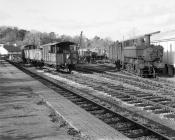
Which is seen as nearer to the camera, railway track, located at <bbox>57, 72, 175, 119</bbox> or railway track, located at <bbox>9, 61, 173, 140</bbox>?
railway track, located at <bbox>9, 61, 173, 140</bbox>

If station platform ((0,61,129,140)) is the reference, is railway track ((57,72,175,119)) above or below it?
below

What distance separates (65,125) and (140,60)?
16.6m

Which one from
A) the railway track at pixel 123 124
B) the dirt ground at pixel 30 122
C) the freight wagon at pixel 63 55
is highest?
the freight wagon at pixel 63 55

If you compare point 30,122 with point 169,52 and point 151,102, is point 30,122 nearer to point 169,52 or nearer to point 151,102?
point 151,102

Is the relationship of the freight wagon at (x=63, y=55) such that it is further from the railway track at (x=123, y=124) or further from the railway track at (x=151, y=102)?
the railway track at (x=123, y=124)

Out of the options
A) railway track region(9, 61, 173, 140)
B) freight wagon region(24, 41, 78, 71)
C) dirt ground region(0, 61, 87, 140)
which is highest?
freight wagon region(24, 41, 78, 71)

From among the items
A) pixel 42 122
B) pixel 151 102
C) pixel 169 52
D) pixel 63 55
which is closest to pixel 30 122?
pixel 42 122

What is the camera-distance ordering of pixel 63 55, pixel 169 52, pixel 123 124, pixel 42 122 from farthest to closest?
pixel 63 55 → pixel 169 52 → pixel 42 122 → pixel 123 124

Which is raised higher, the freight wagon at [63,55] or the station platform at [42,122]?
the freight wagon at [63,55]

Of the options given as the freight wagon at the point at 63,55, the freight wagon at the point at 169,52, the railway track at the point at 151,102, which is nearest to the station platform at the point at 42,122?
the railway track at the point at 151,102

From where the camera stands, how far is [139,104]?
11711mm

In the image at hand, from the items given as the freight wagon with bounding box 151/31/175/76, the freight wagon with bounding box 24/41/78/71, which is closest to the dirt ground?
the freight wagon with bounding box 151/31/175/76

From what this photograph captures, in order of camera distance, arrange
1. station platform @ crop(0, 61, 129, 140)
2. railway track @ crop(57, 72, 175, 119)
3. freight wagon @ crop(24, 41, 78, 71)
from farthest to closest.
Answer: freight wagon @ crop(24, 41, 78, 71)
railway track @ crop(57, 72, 175, 119)
station platform @ crop(0, 61, 129, 140)

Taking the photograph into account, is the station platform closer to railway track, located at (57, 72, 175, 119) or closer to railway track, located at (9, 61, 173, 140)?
railway track, located at (9, 61, 173, 140)
